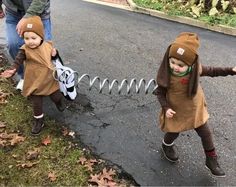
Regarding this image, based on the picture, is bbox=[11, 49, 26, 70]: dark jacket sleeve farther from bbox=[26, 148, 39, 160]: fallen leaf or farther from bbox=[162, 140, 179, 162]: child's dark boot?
bbox=[162, 140, 179, 162]: child's dark boot

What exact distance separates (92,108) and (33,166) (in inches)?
54.0

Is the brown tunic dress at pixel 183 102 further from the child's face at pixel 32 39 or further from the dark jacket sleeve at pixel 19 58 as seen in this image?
the dark jacket sleeve at pixel 19 58

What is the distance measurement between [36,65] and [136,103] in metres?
1.57

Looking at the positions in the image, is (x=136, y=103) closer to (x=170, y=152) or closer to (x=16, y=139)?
(x=170, y=152)

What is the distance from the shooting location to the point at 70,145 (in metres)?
4.73

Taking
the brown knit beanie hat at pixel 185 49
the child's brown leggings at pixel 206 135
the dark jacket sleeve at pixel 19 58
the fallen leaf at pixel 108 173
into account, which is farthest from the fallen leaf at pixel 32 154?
the brown knit beanie hat at pixel 185 49

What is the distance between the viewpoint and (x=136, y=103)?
18.5ft

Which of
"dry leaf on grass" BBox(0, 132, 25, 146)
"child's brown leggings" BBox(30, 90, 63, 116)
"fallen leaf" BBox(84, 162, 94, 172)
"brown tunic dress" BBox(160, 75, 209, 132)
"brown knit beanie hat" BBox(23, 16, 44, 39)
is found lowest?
"dry leaf on grass" BBox(0, 132, 25, 146)

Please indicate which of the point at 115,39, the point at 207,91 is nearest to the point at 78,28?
the point at 115,39

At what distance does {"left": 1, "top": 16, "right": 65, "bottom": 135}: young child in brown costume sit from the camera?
14.9 ft

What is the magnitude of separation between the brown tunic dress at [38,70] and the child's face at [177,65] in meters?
1.64

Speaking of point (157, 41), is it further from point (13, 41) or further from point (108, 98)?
point (13, 41)

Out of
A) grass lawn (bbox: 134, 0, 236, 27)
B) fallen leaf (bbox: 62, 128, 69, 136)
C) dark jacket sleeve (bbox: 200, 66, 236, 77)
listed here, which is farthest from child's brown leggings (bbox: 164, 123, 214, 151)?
grass lawn (bbox: 134, 0, 236, 27)

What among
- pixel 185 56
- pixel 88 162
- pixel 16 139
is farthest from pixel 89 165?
pixel 185 56
